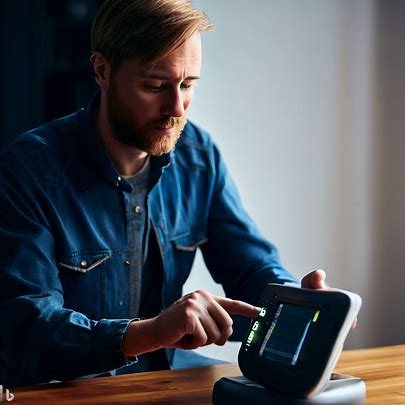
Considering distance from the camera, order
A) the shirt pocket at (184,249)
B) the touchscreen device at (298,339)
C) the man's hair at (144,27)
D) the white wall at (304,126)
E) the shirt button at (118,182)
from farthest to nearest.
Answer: the white wall at (304,126) → the shirt pocket at (184,249) → the shirt button at (118,182) → the man's hair at (144,27) → the touchscreen device at (298,339)

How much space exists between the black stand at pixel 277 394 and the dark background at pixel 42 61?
69.8 inches

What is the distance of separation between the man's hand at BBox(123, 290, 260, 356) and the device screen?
0.32 ft

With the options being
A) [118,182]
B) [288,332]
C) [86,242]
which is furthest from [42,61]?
[288,332]

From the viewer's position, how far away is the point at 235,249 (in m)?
2.27

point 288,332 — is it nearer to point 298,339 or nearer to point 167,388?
point 298,339

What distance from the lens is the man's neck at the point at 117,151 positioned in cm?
213

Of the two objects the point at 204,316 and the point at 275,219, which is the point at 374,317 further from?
the point at 204,316

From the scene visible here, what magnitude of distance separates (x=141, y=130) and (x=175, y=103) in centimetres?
11

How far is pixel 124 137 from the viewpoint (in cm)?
205

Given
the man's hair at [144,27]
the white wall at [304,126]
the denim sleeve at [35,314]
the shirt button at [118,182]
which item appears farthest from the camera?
the white wall at [304,126]

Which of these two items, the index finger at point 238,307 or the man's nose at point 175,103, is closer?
the index finger at point 238,307

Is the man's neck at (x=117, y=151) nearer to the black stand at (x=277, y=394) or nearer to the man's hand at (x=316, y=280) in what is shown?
the man's hand at (x=316, y=280)

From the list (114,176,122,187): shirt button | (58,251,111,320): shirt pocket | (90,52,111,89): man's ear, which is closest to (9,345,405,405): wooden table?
(58,251,111,320): shirt pocket

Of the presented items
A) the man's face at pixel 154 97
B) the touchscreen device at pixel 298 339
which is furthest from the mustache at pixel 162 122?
the touchscreen device at pixel 298 339
